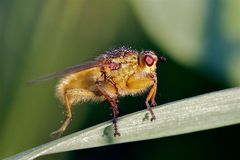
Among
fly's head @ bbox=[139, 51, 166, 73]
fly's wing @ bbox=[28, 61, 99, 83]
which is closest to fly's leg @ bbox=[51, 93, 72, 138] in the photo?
fly's wing @ bbox=[28, 61, 99, 83]

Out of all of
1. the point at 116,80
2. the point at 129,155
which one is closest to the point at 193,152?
the point at 129,155

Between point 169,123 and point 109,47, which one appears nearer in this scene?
point 169,123

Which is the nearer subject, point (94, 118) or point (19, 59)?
point (19, 59)

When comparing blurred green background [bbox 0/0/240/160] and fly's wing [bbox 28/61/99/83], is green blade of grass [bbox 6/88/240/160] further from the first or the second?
blurred green background [bbox 0/0/240/160]

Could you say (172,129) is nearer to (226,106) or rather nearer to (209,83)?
(226,106)

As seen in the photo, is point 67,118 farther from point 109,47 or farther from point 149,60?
point 109,47

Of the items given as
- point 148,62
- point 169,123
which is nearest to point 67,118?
point 148,62
